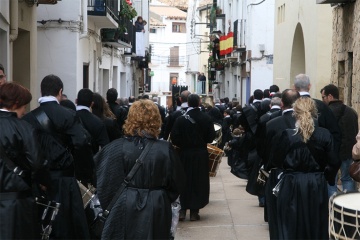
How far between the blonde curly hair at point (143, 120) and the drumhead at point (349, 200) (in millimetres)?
1670

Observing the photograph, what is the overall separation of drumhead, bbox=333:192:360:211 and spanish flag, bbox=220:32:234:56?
3550 centimetres

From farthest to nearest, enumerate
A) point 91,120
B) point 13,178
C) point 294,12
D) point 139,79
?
point 139,79
point 294,12
point 91,120
point 13,178

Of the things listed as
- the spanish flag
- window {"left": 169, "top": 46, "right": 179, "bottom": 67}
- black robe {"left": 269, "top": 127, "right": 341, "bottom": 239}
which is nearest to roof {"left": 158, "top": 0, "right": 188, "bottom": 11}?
window {"left": 169, "top": 46, "right": 179, "bottom": 67}

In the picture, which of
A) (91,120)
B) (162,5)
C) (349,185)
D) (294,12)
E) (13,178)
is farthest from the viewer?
(162,5)

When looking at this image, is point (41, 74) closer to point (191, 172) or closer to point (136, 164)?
point (191, 172)

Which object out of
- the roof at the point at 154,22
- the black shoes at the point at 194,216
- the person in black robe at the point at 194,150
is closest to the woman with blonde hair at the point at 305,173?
the person in black robe at the point at 194,150

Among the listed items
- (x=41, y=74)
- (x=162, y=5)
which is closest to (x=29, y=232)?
(x=41, y=74)

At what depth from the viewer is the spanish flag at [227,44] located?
42.4 m

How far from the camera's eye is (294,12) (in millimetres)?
24109

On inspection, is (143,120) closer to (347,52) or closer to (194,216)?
(194,216)

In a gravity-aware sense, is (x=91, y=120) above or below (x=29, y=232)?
above

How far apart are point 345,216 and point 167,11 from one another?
3252 inches

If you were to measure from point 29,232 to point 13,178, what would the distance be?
470mm

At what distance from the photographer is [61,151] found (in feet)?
24.2
